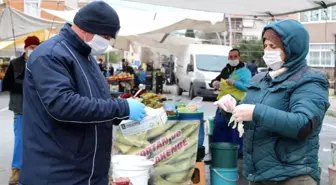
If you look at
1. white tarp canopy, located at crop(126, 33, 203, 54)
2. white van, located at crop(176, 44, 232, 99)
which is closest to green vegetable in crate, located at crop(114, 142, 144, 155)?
white tarp canopy, located at crop(126, 33, 203, 54)

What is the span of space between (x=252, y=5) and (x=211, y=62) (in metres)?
13.7

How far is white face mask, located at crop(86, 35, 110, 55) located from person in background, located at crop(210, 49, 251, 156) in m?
4.27

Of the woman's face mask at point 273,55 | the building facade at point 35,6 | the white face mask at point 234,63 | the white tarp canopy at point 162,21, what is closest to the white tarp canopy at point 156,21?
the white tarp canopy at point 162,21

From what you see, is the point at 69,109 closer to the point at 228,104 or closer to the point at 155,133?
the point at 228,104

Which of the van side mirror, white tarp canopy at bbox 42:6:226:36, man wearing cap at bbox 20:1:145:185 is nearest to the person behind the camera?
man wearing cap at bbox 20:1:145:185

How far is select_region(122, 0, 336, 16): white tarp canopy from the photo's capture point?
6598mm

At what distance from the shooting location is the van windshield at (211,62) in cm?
2045

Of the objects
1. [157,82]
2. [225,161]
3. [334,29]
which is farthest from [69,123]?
[334,29]

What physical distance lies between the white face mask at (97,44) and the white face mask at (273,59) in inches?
39.4

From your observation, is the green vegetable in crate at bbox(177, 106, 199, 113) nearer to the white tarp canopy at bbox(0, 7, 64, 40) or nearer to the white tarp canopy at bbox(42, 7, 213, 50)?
Answer: the white tarp canopy at bbox(42, 7, 213, 50)

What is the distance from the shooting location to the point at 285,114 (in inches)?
97.4

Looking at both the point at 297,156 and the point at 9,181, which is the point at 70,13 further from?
the point at 297,156

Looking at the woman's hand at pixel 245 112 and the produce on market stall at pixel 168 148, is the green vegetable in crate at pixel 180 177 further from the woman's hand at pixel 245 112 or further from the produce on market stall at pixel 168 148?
the woman's hand at pixel 245 112

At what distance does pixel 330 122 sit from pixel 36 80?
1378 centimetres
